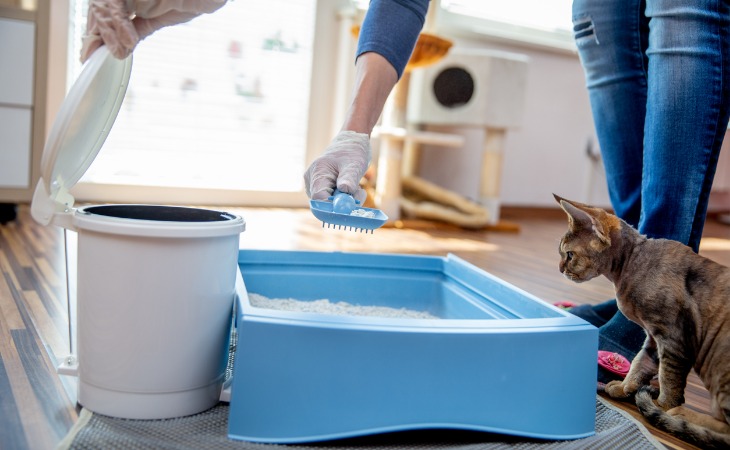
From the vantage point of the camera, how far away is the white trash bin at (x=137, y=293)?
70 centimetres

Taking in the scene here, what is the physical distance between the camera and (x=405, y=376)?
72 cm

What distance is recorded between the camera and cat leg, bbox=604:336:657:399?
36.8 inches

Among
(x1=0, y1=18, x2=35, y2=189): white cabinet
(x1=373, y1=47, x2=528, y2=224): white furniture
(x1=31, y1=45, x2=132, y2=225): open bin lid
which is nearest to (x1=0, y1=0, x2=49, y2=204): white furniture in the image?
(x1=0, y1=18, x2=35, y2=189): white cabinet

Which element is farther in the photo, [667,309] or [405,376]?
[667,309]

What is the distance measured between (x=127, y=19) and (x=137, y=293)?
318 millimetres

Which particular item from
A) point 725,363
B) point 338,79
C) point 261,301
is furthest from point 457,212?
point 725,363

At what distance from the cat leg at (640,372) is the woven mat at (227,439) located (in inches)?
4.2

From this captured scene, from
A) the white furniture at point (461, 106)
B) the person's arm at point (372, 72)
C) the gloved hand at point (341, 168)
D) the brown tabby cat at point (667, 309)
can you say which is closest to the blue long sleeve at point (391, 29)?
the person's arm at point (372, 72)

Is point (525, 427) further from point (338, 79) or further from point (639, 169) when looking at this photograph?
point (338, 79)

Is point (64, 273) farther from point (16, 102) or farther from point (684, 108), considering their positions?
point (684, 108)

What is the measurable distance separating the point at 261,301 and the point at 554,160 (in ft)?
10.4

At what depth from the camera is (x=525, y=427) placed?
768 millimetres

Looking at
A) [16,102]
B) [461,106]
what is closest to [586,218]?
[16,102]

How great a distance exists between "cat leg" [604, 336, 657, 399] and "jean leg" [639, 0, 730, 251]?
0.59 feet
